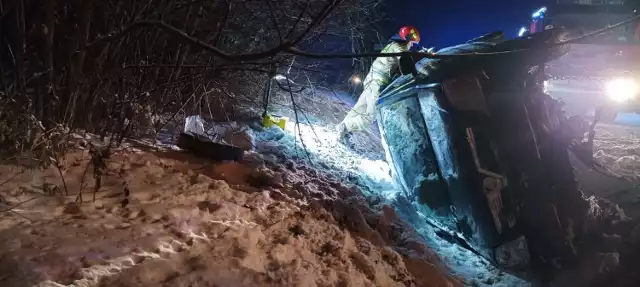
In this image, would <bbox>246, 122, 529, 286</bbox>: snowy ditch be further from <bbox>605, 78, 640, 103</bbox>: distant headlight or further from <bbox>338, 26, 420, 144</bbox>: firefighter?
<bbox>605, 78, 640, 103</bbox>: distant headlight

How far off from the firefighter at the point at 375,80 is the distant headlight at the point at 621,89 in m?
5.72

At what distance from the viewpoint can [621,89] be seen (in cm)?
987

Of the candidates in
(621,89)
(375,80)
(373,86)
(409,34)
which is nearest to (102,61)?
(375,80)

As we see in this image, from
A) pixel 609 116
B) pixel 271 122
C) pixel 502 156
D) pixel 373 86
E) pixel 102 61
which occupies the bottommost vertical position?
pixel 609 116

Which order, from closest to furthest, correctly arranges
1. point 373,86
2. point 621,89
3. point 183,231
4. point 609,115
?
point 183,231 < point 373,86 < point 621,89 < point 609,115

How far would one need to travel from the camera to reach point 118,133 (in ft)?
13.6

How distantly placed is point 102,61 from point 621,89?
34.8 feet

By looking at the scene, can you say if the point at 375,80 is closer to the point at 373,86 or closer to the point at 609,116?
the point at 373,86

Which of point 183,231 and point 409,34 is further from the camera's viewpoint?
point 409,34

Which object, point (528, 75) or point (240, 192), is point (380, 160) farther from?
point (240, 192)

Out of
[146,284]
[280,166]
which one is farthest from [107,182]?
[280,166]

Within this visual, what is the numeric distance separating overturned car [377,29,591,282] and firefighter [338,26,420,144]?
1.43m

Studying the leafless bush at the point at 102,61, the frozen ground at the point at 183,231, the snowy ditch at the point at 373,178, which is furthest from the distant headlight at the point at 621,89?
the leafless bush at the point at 102,61

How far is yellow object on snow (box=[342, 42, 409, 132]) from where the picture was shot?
616 centimetres
